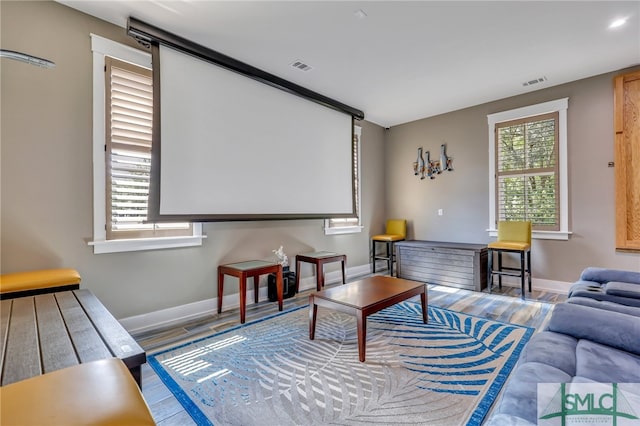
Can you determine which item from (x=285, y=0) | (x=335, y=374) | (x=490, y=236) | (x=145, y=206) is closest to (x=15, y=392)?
(x=335, y=374)

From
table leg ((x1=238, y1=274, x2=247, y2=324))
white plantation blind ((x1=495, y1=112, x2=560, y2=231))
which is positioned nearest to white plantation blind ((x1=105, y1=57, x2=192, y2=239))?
table leg ((x1=238, y1=274, x2=247, y2=324))

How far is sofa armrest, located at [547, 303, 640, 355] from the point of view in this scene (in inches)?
53.4

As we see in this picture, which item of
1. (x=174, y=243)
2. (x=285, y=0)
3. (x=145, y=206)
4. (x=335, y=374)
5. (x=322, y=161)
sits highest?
(x=285, y=0)

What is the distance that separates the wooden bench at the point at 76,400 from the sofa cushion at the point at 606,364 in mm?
1634

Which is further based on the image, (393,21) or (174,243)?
(174,243)

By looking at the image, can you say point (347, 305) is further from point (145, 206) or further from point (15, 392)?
point (145, 206)

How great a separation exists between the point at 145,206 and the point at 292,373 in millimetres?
2096

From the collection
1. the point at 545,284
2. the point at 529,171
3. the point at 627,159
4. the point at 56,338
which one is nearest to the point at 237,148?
the point at 56,338

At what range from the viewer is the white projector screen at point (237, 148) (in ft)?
9.51

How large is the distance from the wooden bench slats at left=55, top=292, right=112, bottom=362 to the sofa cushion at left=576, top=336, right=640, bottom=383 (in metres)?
1.94

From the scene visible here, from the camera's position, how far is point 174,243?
3.03 meters

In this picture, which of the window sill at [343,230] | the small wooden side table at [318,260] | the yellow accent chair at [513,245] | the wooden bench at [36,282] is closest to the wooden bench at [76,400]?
the wooden bench at [36,282]

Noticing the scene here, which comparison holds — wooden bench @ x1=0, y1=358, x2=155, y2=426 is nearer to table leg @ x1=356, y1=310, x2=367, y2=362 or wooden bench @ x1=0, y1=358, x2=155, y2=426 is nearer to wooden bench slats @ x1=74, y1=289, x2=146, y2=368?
wooden bench slats @ x1=74, y1=289, x2=146, y2=368

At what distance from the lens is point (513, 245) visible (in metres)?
3.87
